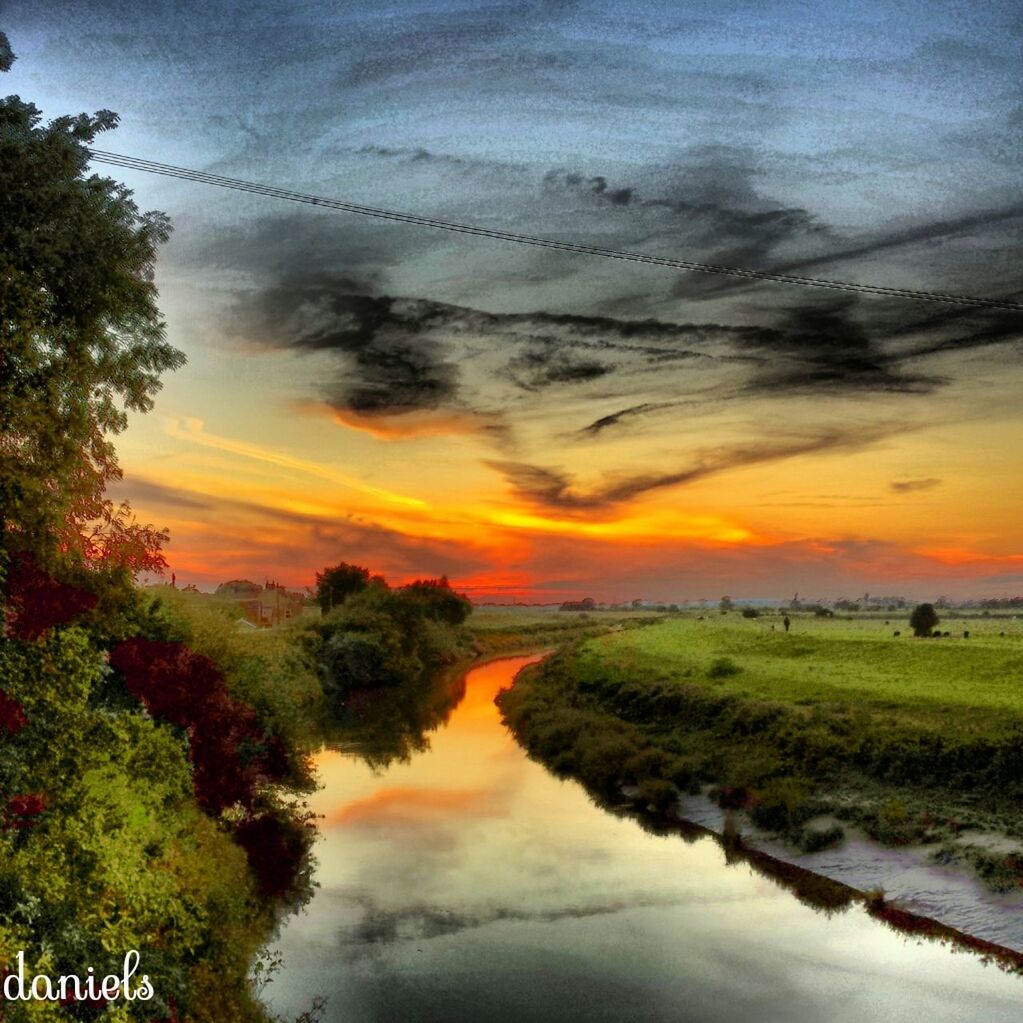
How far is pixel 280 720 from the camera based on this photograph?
30141 mm

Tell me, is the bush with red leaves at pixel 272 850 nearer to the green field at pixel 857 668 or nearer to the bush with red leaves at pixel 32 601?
the bush with red leaves at pixel 32 601

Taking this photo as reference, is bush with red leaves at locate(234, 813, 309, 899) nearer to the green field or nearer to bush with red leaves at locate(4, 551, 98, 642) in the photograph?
bush with red leaves at locate(4, 551, 98, 642)

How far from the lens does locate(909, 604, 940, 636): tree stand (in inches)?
2579

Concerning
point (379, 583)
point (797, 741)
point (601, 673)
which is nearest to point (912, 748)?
point (797, 741)

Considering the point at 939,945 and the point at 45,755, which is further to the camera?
the point at 939,945

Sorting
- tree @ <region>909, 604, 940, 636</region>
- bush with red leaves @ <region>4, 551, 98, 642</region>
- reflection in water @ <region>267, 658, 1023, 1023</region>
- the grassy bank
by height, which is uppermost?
bush with red leaves @ <region>4, 551, 98, 642</region>

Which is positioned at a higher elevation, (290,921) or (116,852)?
(116,852)

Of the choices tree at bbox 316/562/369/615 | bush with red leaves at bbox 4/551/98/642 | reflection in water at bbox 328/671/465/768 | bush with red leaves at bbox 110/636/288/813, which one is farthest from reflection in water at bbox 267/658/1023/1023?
tree at bbox 316/562/369/615

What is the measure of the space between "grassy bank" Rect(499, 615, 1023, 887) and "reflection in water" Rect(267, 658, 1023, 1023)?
3740 millimetres

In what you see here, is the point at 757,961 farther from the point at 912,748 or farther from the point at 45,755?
the point at 45,755

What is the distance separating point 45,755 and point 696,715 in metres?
36.8

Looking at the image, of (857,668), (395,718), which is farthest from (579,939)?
(395,718)

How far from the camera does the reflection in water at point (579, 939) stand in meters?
20.4

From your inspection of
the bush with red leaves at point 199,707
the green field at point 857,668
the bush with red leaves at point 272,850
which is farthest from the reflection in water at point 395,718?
the bush with red leaves at point 199,707
